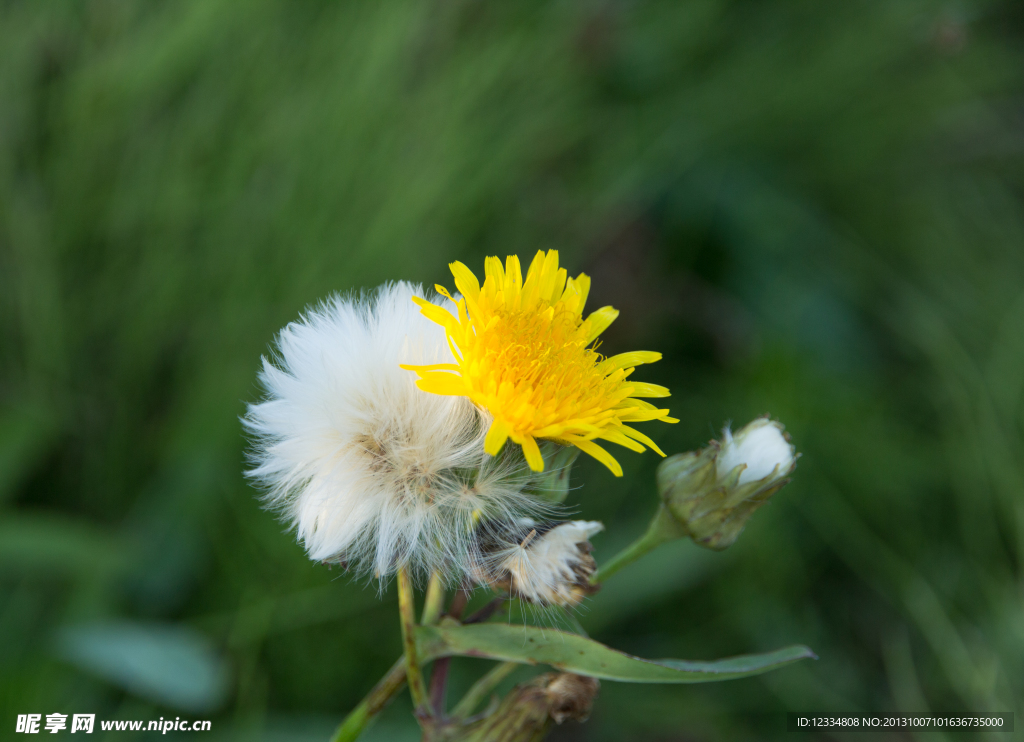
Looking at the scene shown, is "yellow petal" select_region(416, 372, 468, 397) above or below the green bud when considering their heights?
above

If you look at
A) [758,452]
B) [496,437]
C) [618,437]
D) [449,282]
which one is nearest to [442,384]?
[496,437]

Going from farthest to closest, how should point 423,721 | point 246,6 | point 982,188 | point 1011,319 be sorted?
1. point 982,188
2. point 1011,319
3. point 246,6
4. point 423,721

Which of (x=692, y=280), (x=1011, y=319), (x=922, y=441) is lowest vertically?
(x=922, y=441)

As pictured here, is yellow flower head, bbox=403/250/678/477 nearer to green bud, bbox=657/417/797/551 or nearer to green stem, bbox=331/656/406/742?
green bud, bbox=657/417/797/551

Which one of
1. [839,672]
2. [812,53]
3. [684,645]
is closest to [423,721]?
[684,645]

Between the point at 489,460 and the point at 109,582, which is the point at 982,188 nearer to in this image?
the point at 489,460

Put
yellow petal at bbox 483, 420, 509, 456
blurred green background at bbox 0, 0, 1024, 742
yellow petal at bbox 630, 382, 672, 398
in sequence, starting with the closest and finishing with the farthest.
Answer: yellow petal at bbox 483, 420, 509, 456, yellow petal at bbox 630, 382, 672, 398, blurred green background at bbox 0, 0, 1024, 742

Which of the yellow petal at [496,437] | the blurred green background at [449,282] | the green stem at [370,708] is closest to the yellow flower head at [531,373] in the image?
the yellow petal at [496,437]

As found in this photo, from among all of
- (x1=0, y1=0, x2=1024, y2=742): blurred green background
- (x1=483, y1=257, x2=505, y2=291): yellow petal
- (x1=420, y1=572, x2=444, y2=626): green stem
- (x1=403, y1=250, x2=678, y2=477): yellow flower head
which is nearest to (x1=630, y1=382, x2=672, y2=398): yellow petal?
(x1=403, y1=250, x2=678, y2=477): yellow flower head

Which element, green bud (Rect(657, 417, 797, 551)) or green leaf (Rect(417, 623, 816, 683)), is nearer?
green leaf (Rect(417, 623, 816, 683))
